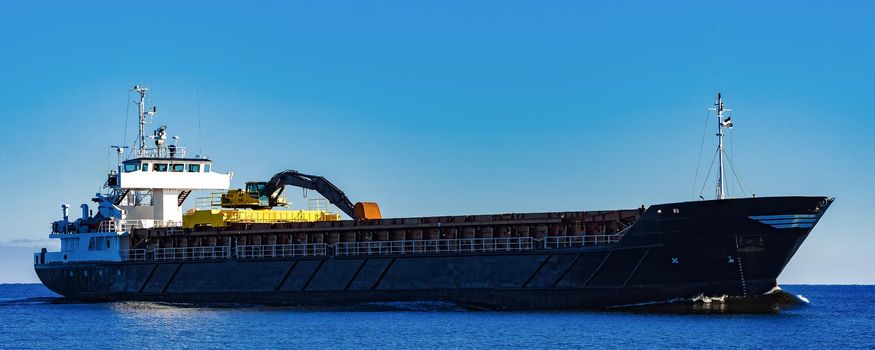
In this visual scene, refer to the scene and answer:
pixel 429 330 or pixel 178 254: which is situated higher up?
pixel 178 254

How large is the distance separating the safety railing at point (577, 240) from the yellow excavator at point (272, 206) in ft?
38.7

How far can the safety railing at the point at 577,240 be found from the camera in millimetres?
47219

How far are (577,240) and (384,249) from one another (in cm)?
920

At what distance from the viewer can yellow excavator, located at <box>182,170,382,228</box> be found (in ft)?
197

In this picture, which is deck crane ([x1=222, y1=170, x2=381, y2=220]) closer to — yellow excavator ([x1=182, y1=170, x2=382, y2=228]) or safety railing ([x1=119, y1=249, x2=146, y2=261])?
yellow excavator ([x1=182, y1=170, x2=382, y2=228])

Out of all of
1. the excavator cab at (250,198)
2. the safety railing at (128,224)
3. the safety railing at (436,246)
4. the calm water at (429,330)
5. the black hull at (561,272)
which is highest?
the excavator cab at (250,198)

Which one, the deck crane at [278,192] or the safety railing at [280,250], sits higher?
the deck crane at [278,192]

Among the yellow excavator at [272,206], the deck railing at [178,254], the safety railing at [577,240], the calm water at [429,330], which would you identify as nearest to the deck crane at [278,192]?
the yellow excavator at [272,206]

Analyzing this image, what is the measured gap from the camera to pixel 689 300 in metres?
45.6

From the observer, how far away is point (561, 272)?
4775 cm

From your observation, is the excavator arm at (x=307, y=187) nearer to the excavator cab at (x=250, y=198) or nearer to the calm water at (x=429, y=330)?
the excavator cab at (x=250, y=198)

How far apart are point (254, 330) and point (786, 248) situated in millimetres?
18721

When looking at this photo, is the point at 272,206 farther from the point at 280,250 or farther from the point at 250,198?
the point at 280,250

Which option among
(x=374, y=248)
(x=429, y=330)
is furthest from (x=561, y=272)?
(x=374, y=248)
